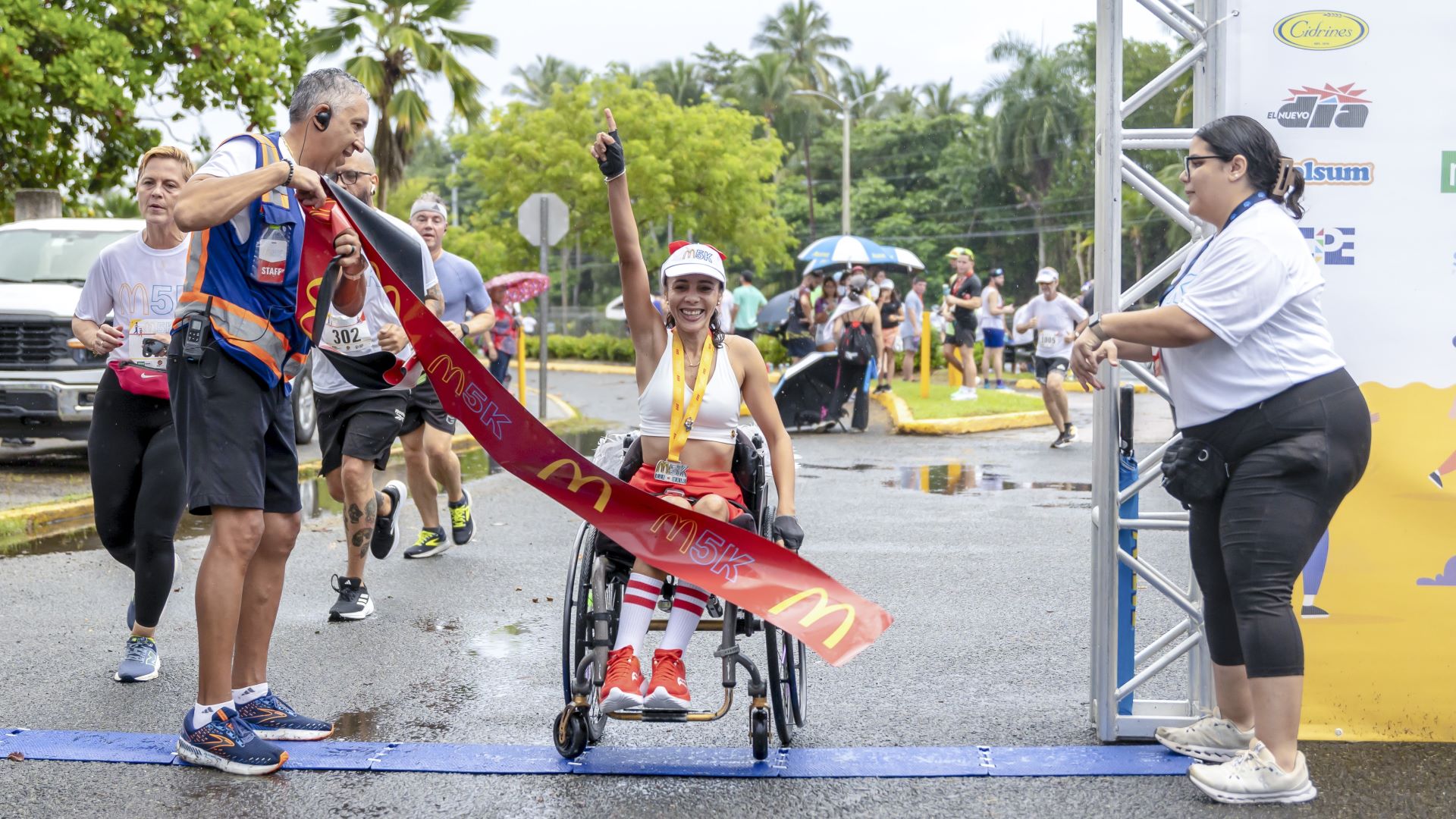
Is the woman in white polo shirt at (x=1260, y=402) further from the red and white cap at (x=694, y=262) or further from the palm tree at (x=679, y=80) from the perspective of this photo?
the palm tree at (x=679, y=80)

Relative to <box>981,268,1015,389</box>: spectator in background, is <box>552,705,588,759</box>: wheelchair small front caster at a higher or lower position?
lower

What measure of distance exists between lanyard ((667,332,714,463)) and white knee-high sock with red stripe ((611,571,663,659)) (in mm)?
416

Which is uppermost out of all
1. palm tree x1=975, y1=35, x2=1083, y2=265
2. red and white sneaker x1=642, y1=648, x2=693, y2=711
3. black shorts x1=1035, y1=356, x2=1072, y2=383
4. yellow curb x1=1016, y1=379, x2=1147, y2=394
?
palm tree x1=975, y1=35, x2=1083, y2=265

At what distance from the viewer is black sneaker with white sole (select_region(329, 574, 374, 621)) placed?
21.5 feet

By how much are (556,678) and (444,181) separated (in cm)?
8158

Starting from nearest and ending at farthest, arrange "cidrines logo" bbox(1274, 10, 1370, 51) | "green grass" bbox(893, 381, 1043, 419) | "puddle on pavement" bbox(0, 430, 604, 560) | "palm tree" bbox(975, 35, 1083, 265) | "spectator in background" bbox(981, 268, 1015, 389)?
"cidrines logo" bbox(1274, 10, 1370, 51) < "puddle on pavement" bbox(0, 430, 604, 560) < "green grass" bbox(893, 381, 1043, 419) < "spectator in background" bbox(981, 268, 1015, 389) < "palm tree" bbox(975, 35, 1083, 265)

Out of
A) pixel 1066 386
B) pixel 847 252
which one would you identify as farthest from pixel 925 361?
pixel 847 252

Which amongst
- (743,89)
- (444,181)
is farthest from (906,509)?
(444,181)

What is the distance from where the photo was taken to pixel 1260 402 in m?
4.00

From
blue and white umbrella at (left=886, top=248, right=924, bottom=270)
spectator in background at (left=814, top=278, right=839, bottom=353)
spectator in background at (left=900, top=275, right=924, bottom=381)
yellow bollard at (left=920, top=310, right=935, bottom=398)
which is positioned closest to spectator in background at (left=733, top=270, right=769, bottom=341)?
spectator in background at (left=900, top=275, right=924, bottom=381)

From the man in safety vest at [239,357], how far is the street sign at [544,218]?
44.7 ft

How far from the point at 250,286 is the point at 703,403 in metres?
1.47

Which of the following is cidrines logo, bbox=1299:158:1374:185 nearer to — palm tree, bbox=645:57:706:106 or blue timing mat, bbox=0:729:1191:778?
blue timing mat, bbox=0:729:1191:778

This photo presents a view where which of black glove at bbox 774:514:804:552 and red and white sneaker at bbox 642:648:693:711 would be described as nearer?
red and white sneaker at bbox 642:648:693:711
